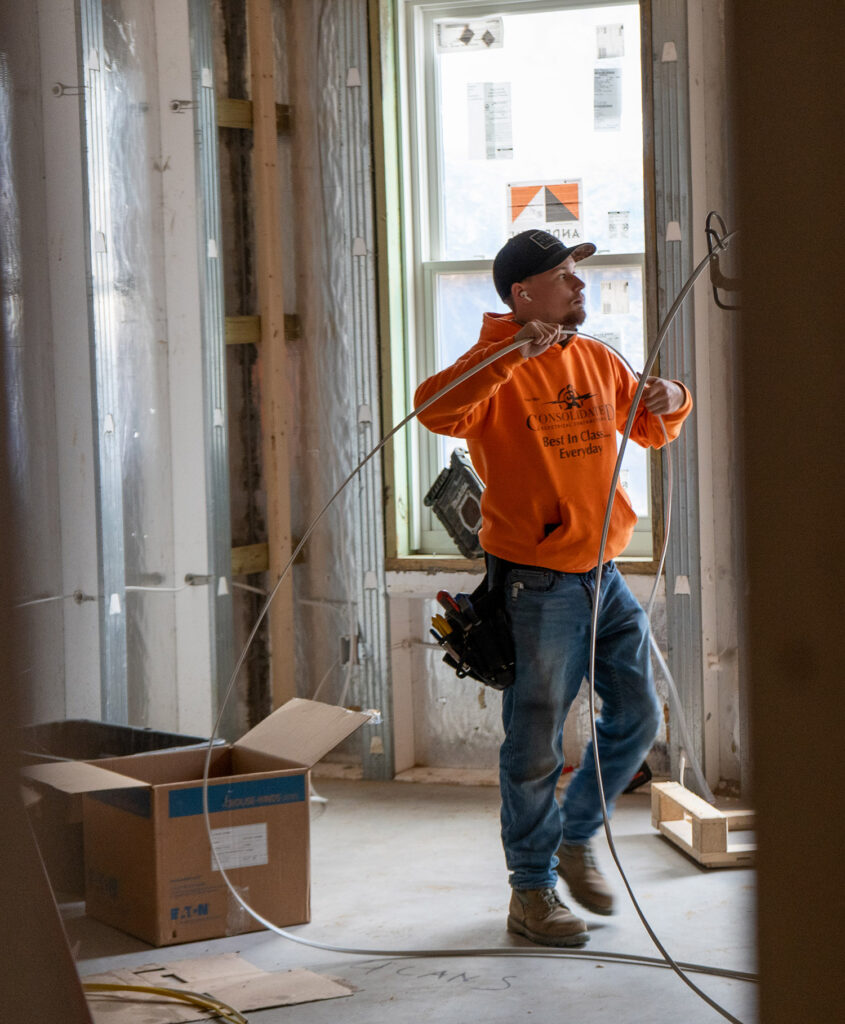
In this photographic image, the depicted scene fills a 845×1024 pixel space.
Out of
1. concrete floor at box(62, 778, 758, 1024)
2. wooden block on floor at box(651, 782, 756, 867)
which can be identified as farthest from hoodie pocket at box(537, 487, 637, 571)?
wooden block on floor at box(651, 782, 756, 867)

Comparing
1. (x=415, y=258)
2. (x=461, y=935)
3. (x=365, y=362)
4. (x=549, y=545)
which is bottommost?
(x=461, y=935)

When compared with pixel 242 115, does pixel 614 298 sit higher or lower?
lower

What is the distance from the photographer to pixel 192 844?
2.98 meters

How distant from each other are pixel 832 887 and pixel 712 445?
3932mm

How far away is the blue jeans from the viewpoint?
278cm

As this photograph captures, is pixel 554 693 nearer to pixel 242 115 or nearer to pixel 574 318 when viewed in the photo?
pixel 574 318

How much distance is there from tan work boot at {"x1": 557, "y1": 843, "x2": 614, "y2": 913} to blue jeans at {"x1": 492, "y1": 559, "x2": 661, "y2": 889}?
100 millimetres

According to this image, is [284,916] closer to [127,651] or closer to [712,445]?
[127,651]

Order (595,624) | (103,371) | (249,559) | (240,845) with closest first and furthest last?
1. (595,624)
2. (240,845)
3. (103,371)
4. (249,559)

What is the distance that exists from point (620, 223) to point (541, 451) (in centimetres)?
191

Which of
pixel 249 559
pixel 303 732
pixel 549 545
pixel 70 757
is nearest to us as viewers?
pixel 549 545

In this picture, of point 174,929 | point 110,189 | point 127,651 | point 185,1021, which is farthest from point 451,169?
point 185,1021

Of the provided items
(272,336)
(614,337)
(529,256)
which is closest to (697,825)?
(529,256)

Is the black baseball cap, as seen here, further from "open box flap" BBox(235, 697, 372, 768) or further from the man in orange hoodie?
"open box flap" BBox(235, 697, 372, 768)
